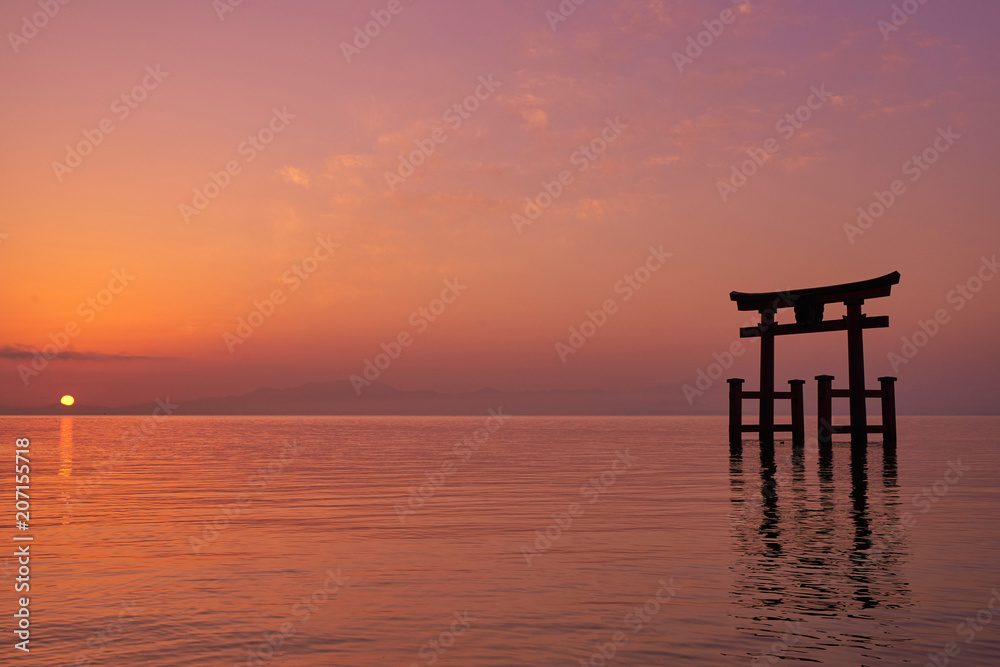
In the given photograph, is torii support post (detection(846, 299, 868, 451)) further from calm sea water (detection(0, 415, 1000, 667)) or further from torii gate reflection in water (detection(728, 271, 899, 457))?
calm sea water (detection(0, 415, 1000, 667))

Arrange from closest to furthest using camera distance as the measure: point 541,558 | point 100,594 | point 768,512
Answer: point 100,594 < point 541,558 < point 768,512

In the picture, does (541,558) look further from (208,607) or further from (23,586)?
(23,586)

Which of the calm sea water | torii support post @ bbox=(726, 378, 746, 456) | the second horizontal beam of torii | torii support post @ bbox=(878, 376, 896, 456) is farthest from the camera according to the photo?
torii support post @ bbox=(726, 378, 746, 456)

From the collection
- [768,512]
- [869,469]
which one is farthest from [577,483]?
[869,469]

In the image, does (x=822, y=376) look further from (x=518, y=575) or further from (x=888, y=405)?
(x=518, y=575)

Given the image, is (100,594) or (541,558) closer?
(100,594)

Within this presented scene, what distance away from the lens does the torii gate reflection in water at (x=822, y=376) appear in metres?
28.6

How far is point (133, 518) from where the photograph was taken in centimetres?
1579

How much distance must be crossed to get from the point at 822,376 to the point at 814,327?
270 centimetres

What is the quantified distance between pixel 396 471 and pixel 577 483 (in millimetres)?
7643

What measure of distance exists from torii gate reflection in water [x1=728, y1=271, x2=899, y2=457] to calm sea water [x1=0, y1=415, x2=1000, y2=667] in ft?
28.4

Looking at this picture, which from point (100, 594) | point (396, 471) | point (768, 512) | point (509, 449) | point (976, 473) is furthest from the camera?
point (509, 449)

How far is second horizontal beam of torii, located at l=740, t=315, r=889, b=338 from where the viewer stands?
93.2ft

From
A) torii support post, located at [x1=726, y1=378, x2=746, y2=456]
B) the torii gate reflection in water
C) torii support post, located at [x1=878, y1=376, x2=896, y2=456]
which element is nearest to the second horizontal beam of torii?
the torii gate reflection in water
